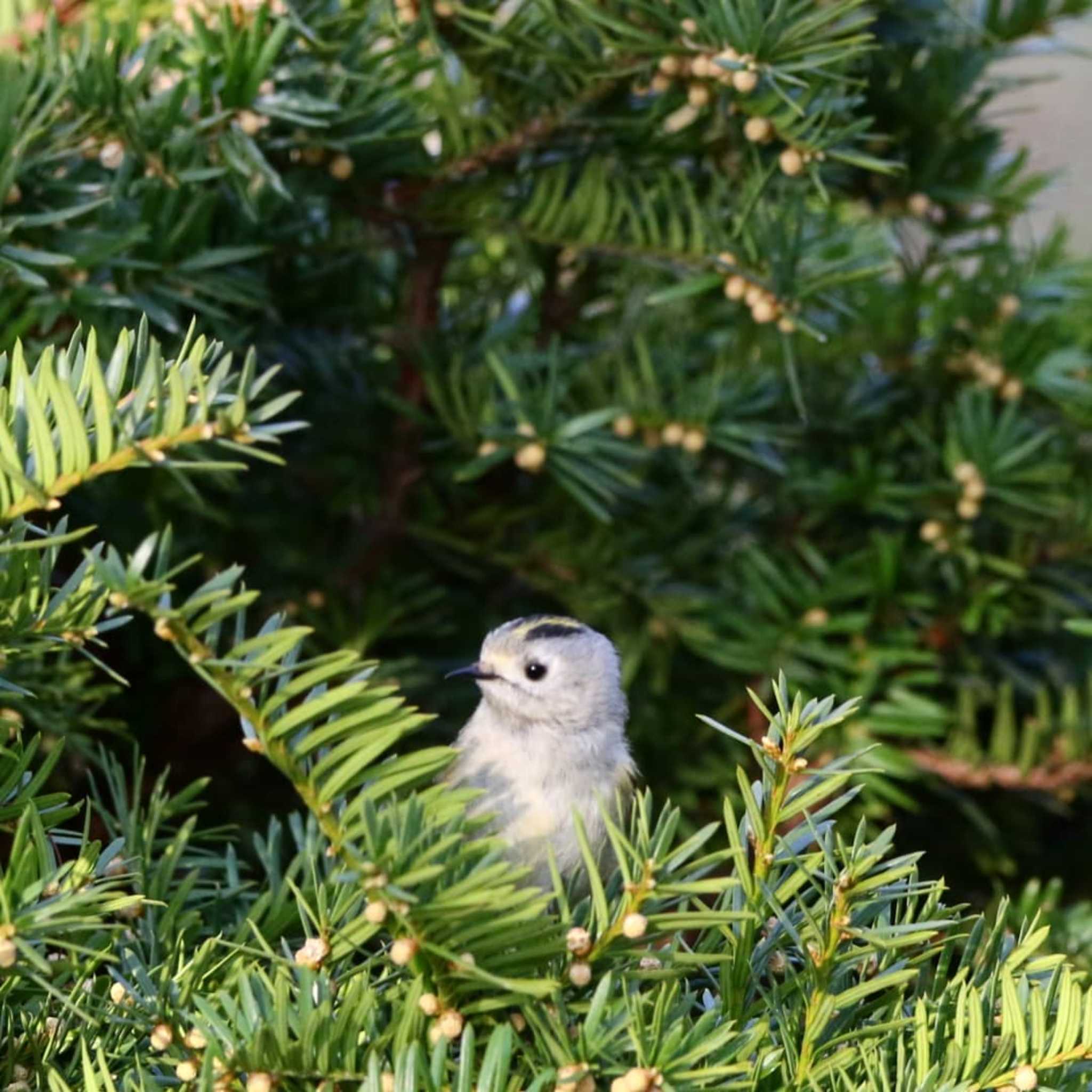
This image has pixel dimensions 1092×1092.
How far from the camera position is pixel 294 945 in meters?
0.84

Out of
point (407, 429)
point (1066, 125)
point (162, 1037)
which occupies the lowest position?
point (1066, 125)

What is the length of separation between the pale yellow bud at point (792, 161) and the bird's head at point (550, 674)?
1.40 ft

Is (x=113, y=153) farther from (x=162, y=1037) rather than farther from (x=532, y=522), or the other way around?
(x=162, y=1037)

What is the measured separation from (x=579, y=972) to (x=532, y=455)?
653mm

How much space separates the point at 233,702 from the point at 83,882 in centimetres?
13

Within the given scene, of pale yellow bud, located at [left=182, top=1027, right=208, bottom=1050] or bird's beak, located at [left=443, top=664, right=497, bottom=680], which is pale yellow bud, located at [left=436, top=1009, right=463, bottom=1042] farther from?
bird's beak, located at [left=443, top=664, right=497, bottom=680]

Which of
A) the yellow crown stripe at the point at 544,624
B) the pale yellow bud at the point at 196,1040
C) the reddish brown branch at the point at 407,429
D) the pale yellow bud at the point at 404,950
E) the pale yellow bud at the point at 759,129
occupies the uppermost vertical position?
the pale yellow bud at the point at 759,129

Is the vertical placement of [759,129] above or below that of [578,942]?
above

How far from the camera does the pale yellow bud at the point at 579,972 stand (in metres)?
0.64

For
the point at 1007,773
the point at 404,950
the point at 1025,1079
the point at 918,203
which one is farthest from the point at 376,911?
the point at 918,203

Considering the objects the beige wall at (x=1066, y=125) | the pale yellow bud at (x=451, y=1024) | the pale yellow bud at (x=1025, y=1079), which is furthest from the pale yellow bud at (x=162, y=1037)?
the beige wall at (x=1066, y=125)

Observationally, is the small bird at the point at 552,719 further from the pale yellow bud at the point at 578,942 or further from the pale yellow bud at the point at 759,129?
the pale yellow bud at the point at 578,942

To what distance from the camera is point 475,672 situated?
1.38 m

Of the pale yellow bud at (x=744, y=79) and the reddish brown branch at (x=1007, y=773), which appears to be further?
the reddish brown branch at (x=1007, y=773)
